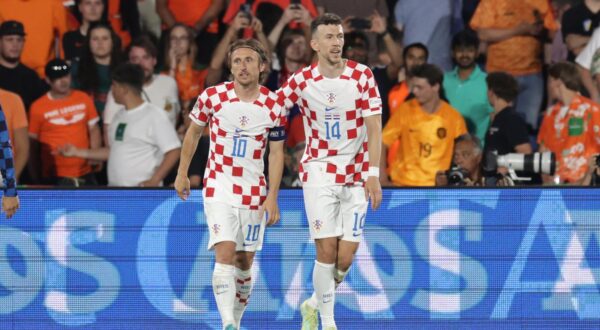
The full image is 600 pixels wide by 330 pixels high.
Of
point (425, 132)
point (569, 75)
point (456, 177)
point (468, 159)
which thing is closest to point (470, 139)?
point (468, 159)

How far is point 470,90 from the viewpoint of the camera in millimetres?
14438

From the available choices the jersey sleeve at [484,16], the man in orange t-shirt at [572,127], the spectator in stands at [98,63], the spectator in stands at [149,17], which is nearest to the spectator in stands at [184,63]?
the spectator in stands at [149,17]

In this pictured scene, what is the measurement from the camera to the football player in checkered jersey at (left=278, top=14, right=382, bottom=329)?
10.5 metres

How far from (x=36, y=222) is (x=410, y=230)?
10.7 feet

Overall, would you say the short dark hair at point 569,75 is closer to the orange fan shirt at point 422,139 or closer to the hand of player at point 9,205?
the orange fan shirt at point 422,139

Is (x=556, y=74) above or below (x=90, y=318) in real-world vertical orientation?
above

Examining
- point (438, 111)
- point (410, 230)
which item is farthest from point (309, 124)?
point (438, 111)

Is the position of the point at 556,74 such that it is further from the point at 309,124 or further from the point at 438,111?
the point at 309,124

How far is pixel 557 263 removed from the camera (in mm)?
11516

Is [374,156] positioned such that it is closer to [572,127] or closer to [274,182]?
[274,182]

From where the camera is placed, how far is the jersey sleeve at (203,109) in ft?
34.0

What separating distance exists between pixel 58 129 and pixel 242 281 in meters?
4.44

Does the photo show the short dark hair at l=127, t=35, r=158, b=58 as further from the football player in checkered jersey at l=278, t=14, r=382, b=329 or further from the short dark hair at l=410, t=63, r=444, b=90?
the football player in checkered jersey at l=278, t=14, r=382, b=329

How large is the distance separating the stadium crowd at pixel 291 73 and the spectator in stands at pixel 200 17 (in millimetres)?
14
